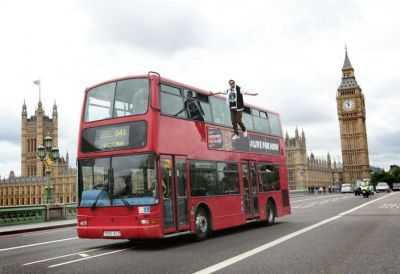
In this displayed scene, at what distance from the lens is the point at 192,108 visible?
13.8 meters

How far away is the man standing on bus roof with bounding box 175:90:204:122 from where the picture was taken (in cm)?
1353

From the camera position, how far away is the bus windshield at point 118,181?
11531mm

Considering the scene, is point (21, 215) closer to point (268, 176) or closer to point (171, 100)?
point (268, 176)

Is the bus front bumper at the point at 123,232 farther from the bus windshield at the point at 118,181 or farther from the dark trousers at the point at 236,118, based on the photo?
the dark trousers at the point at 236,118

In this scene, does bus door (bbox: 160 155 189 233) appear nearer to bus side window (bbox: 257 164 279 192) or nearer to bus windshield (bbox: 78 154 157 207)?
bus windshield (bbox: 78 154 157 207)

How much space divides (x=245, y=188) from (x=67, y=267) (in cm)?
783

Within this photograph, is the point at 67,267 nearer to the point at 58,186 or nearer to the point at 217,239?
the point at 217,239

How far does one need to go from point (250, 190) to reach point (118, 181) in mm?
5803

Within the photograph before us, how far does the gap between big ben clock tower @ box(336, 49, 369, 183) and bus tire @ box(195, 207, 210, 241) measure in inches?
4811

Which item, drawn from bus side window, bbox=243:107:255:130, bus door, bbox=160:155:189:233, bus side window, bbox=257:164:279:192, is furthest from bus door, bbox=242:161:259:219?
bus door, bbox=160:155:189:233

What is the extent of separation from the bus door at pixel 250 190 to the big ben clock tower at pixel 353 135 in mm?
118922

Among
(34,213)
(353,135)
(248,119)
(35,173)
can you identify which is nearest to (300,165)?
(353,135)

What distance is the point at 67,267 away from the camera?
9164mm

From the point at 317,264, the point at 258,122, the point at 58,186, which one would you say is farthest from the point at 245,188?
the point at 58,186
